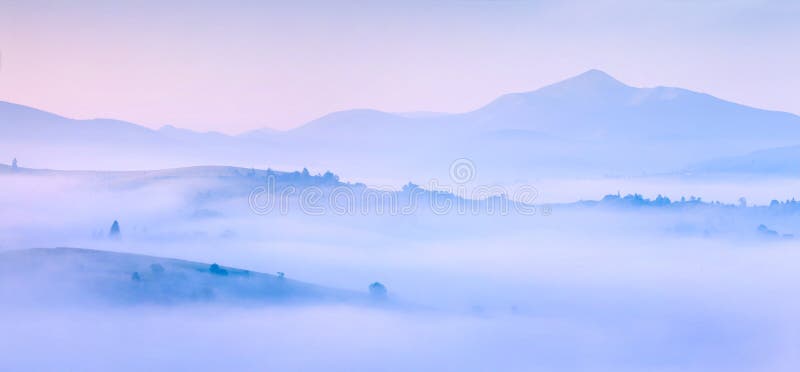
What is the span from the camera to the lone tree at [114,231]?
27.6 ft

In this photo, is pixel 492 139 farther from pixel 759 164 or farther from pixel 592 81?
pixel 759 164

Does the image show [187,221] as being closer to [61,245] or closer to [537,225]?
[61,245]

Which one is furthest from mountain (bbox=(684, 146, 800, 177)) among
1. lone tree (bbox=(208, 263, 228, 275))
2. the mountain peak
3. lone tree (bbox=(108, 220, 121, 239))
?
lone tree (bbox=(108, 220, 121, 239))

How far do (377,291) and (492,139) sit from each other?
3289 mm

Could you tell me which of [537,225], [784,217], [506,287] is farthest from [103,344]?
[784,217]

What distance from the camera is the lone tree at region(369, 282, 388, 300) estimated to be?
8312 millimetres

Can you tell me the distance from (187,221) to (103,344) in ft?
7.49

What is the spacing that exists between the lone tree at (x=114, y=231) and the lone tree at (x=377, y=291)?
3.32 meters

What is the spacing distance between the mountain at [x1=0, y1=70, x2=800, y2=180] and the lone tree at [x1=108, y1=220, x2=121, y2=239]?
2.82 ft

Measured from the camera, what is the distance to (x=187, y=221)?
8.77m

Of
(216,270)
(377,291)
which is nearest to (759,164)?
(377,291)

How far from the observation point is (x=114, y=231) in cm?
848

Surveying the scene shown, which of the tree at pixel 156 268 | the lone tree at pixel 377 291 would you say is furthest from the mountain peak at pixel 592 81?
the tree at pixel 156 268

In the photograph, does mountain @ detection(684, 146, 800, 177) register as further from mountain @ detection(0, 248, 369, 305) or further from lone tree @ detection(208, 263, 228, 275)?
lone tree @ detection(208, 263, 228, 275)
